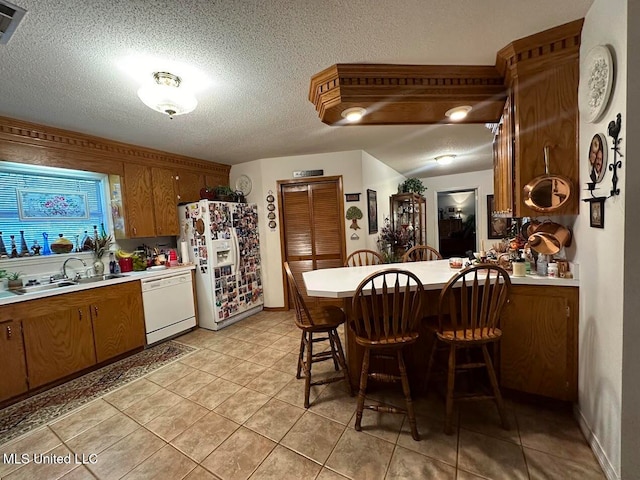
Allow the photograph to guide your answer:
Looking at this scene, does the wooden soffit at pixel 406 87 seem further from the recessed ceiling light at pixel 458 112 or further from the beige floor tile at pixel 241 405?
the beige floor tile at pixel 241 405

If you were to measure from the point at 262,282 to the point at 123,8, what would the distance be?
3.60 metres

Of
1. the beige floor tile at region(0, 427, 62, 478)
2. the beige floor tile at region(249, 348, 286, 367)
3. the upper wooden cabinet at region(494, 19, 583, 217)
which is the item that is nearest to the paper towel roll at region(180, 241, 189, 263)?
the beige floor tile at region(249, 348, 286, 367)

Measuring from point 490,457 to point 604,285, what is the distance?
1077mm

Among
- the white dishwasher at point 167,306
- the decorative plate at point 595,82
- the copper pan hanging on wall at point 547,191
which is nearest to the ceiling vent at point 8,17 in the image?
the white dishwasher at point 167,306

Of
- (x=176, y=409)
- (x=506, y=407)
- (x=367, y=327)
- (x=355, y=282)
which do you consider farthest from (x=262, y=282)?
(x=506, y=407)

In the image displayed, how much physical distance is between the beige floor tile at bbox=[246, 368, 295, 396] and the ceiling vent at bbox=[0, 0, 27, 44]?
2.62 meters

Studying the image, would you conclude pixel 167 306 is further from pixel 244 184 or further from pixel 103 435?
pixel 244 184

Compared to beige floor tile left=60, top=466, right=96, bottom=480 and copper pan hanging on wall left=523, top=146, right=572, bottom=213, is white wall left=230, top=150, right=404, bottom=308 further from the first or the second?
beige floor tile left=60, top=466, right=96, bottom=480

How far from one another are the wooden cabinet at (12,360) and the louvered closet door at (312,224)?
9.05ft

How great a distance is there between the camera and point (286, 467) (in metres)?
1.48

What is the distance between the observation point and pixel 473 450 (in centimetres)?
151

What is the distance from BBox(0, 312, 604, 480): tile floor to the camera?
4.72 ft

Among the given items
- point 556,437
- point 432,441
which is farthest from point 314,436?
point 556,437

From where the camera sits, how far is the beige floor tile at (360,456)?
1.42 metres
